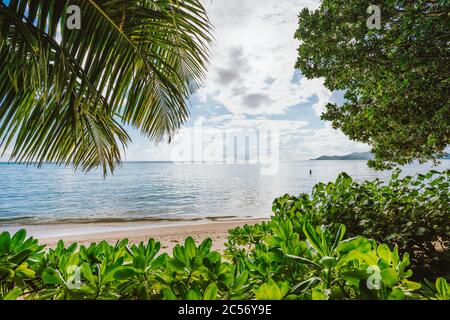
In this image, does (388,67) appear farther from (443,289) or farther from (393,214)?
(443,289)

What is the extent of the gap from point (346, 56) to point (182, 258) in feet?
19.0

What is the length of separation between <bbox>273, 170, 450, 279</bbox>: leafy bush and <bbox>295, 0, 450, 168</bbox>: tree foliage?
2.42 meters

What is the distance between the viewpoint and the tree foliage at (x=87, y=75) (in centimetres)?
193

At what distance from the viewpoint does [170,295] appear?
2.76 ft

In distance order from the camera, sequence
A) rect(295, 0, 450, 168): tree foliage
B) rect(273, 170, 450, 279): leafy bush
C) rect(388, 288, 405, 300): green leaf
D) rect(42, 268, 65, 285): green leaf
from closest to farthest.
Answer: rect(388, 288, 405, 300): green leaf
rect(42, 268, 65, 285): green leaf
rect(273, 170, 450, 279): leafy bush
rect(295, 0, 450, 168): tree foliage

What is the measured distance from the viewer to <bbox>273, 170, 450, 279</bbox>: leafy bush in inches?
104

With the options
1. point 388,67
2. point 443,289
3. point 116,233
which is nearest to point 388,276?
point 443,289

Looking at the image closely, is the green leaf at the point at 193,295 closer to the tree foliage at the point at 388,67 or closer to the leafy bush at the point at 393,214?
the leafy bush at the point at 393,214

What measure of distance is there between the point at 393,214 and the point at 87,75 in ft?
10.9

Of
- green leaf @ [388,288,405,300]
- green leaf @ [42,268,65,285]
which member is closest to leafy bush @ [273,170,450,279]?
green leaf @ [388,288,405,300]

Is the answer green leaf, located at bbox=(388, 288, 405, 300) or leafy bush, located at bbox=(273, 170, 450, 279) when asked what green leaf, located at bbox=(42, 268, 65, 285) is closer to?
green leaf, located at bbox=(388, 288, 405, 300)

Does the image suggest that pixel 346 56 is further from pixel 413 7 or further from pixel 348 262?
pixel 348 262

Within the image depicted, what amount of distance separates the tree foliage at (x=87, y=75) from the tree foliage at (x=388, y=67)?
3585mm
